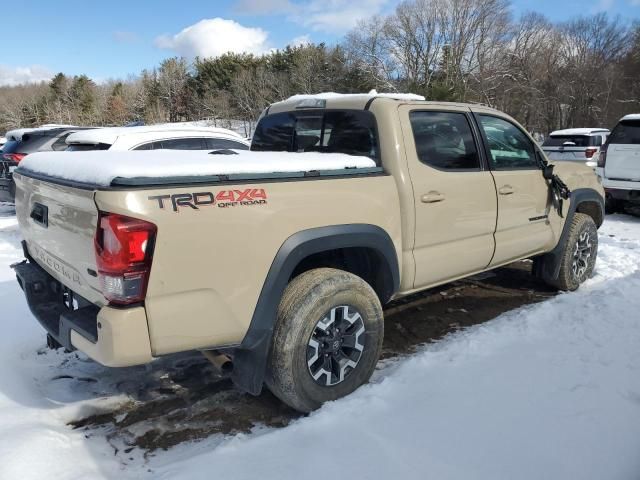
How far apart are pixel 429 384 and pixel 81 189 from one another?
2.33 metres

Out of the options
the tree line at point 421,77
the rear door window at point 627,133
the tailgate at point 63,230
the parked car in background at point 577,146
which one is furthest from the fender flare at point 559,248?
the tree line at point 421,77

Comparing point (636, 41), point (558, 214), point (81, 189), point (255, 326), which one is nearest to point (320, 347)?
point (255, 326)

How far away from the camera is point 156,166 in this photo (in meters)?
2.38

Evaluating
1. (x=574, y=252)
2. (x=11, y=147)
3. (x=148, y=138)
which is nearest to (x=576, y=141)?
(x=574, y=252)

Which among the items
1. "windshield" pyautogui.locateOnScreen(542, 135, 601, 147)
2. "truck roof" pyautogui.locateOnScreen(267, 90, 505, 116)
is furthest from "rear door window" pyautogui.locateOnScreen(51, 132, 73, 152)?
"windshield" pyautogui.locateOnScreen(542, 135, 601, 147)

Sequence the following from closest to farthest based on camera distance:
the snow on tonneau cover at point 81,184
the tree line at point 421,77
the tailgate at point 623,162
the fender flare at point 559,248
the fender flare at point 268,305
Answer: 1. the snow on tonneau cover at point 81,184
2. the fender flare at point 268,305
3. the fender flare at point 559,248
4. the tailgate at point 623,162
5. the tree line at point 421,77

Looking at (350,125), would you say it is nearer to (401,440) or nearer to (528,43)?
(401,440)

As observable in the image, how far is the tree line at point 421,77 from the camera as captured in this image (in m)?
38.6

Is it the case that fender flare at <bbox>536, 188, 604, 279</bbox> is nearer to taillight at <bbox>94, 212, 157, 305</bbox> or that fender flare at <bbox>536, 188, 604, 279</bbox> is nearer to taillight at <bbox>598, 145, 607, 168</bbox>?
taillight at <bbox>94, 212, 157, 305</bbox>

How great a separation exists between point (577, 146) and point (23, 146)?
13202 mm

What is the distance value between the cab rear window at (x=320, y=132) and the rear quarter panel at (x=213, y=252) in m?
0.81

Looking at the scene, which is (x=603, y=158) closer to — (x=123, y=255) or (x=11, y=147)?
(x=123, y=255)

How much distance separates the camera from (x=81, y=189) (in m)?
2.39

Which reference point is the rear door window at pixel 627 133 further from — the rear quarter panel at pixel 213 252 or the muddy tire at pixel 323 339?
the rear quarter panel at pixel 213 252
